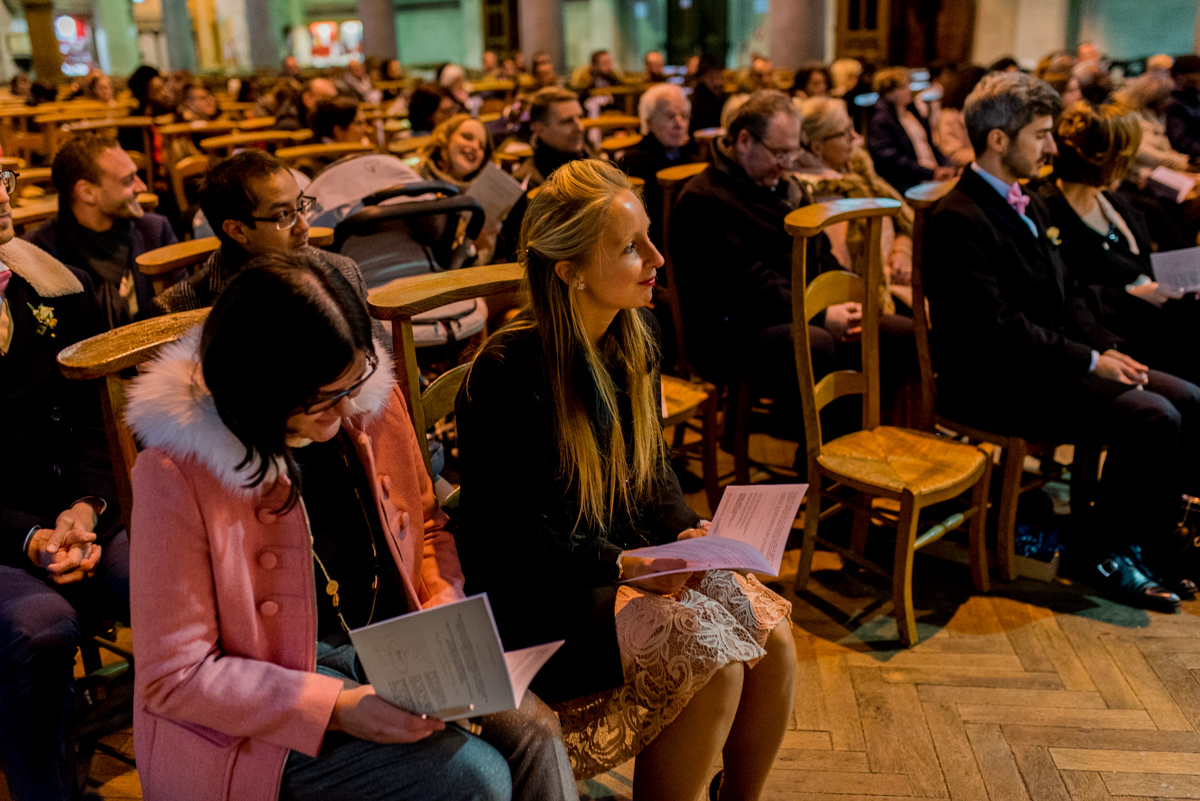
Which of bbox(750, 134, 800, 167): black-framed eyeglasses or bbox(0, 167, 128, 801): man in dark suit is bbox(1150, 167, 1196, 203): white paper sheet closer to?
bbox(750, 134, 800, 167): black-framed eyeglasses

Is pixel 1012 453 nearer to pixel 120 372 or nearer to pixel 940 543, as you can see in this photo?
pixel 940 543

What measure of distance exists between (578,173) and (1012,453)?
1725 mm

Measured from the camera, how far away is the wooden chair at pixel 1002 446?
274 centimetres

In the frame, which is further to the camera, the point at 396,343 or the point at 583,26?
the point at 583,26

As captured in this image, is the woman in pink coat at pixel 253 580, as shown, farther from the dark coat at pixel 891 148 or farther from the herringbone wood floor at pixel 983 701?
the dark coat at pixel 891 148

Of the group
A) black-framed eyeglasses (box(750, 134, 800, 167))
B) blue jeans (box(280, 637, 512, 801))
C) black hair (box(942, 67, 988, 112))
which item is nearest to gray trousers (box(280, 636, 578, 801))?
blue jeans (box(280, 637, 512, 801))

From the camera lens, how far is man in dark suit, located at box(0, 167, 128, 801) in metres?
1.60

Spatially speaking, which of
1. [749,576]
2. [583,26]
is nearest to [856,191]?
[749,576]

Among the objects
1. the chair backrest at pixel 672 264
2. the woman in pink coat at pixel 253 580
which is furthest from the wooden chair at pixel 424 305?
the chair backrest at pixel 672 264

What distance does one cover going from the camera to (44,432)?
6.36 ft

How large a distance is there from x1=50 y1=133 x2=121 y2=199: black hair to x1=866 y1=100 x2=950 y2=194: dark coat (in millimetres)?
4597

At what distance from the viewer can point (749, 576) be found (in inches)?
68.8

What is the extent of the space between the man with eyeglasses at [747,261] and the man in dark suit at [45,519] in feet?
5.82

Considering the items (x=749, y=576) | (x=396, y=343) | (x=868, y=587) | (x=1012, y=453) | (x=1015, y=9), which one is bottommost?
(x=868, y=587)
